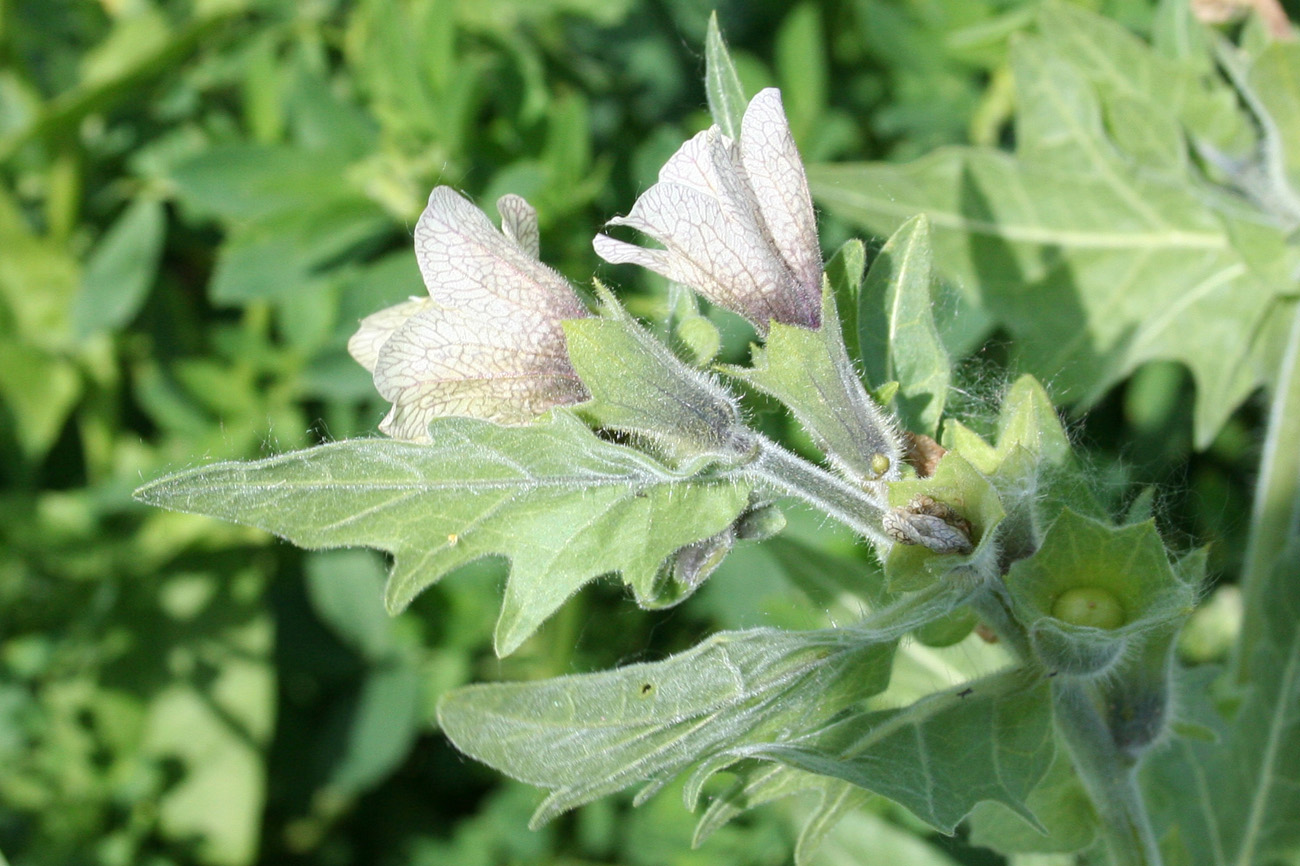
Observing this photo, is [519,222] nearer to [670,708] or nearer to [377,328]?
[377,328]

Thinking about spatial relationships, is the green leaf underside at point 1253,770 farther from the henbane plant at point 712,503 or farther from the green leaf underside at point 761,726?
the green leaf underside at point 761,726

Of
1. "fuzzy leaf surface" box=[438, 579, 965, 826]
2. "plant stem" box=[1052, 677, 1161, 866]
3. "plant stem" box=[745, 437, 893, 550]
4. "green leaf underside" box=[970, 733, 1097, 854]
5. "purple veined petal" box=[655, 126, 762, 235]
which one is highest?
"purple veined petal" box=[655, 126, 762, 235]

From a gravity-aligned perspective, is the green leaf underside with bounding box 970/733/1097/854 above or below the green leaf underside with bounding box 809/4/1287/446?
below

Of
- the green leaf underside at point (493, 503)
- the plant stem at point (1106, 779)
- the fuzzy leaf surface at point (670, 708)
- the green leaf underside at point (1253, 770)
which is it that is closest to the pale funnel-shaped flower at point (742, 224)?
the green leaf underside at point (493, 503)

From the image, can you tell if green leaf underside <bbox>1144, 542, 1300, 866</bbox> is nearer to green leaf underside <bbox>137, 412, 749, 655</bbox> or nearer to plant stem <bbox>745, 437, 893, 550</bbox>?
plant stem <bbox>745, 437, 893, 550</bbox>

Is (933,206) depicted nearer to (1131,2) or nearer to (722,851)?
(1131,2)

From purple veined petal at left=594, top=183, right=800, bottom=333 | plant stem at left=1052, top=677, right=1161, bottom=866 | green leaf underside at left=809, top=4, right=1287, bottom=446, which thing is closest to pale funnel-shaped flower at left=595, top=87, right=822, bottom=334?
purple veined petal at left=594, top=183, right=800, bottom=333

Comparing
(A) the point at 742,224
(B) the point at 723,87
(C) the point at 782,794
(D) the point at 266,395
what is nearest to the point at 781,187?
(A) the point at 742,224
